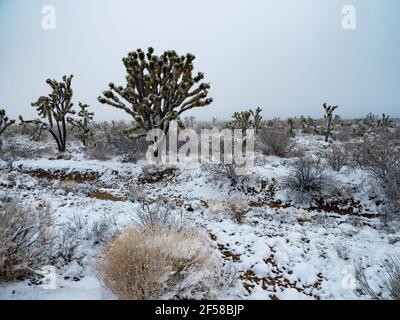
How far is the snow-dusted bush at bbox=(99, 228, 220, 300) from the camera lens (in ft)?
8.61

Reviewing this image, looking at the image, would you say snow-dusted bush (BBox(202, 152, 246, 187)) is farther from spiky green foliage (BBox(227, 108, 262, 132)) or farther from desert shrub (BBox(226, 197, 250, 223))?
spiky green foliage (BBox(227, 108, 262, 132))

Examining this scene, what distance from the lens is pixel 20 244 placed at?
2998 millimetres

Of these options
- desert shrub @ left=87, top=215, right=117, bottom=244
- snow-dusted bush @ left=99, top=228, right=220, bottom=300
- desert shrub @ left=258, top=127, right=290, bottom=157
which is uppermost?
desert shrub @ left=258, top=127, right=290, bottom=157

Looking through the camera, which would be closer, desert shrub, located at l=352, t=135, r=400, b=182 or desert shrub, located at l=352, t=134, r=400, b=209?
desert shrub, located at l=352, t=134, r=400, b=209

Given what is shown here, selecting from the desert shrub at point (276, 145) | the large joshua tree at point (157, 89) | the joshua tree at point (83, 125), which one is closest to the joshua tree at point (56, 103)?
the joshua tree at point (83, 125)

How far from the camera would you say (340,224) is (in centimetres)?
543

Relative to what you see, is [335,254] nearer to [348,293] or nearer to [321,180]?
[348,293]

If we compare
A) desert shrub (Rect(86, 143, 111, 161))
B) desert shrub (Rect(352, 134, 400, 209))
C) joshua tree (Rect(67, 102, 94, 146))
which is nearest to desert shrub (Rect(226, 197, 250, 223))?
Answer: desert shrub (Rect(352, 134, 400, 209))

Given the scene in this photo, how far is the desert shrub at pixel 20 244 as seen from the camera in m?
2.79

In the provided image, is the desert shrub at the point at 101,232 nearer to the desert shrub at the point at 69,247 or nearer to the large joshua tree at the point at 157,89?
the desert shrub at the point at 69,247

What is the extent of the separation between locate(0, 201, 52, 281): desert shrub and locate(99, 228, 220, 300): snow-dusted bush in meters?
0.89

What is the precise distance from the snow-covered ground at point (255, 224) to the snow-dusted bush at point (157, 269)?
300 millimetres

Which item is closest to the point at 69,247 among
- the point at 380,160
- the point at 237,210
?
the point at 237,210

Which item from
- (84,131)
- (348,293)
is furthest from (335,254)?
(84,131)
